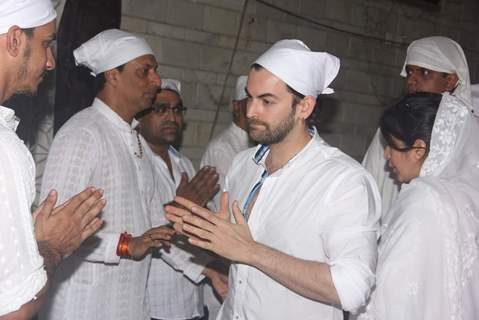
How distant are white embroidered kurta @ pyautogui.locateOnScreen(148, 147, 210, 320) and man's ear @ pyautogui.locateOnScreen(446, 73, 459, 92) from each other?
202 centimetres

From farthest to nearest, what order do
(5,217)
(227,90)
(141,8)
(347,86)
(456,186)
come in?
(347,86)
(227,90)
(141,8)
(456,186)
(5,217)

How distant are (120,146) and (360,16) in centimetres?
408

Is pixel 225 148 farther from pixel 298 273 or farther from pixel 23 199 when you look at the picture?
pixel 23 199

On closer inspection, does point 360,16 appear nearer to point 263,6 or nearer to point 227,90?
point 263,6

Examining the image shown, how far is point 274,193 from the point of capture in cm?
228

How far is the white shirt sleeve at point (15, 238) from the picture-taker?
1.50 metres

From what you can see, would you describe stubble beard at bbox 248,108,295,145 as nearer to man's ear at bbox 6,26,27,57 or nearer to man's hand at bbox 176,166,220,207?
man's ear at bbox 6,26,27,57

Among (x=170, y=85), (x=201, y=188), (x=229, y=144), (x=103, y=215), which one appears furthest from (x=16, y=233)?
(x=229, y=144)

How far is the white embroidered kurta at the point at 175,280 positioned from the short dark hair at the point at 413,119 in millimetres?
1336

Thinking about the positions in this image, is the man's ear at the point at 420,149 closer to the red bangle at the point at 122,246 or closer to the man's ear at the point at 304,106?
the man's ear at the point at 304,106

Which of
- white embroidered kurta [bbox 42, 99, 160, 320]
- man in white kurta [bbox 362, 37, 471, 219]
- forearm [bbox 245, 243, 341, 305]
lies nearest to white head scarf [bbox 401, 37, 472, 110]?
man in white kurta [bbox 362, 37, 471, 219]

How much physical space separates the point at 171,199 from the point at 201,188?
8.8 inches

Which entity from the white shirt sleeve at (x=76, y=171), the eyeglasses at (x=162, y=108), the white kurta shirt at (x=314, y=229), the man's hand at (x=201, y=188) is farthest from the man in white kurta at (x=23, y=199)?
the eyeglasses at (x=162, y=108)

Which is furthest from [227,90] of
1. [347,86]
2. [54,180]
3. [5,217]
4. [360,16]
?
[5,217]
